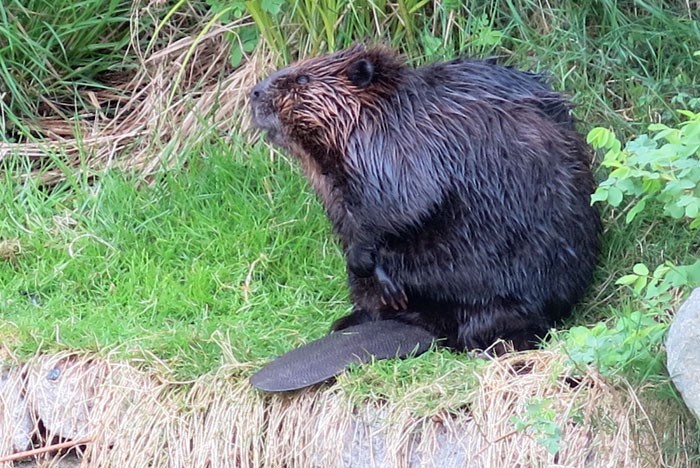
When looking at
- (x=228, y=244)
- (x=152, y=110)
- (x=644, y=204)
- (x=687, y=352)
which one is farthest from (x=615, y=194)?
(x=152, y=110)

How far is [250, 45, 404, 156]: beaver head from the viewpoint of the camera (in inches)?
118

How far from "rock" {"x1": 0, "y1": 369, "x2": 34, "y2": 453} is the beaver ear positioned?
42.2 inches

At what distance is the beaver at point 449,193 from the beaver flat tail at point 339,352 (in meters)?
0.07

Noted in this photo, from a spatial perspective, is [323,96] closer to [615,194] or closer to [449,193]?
[449,193]

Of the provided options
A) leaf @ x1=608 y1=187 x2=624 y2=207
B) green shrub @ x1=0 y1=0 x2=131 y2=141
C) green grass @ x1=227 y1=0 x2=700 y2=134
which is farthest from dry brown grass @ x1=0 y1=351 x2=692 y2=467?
green shrub @ x1=0 y1=0 x2=131 y2=141

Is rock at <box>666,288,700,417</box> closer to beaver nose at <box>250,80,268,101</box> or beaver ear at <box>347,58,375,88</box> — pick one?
beaver ear at <box>347,58,375,88</box>

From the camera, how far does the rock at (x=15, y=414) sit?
3008 mm

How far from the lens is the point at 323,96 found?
9.92 ft

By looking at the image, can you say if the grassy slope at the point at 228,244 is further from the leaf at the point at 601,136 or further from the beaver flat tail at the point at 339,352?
the leaf at the point at 601,136

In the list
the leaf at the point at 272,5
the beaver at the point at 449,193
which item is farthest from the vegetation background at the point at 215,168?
the beaver at the point at 449,193

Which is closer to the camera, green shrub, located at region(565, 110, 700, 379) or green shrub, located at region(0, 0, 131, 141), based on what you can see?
green shrub, located at region(565, 110, 700, 379)

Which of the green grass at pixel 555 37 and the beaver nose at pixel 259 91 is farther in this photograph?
the green grass at pixel 555 37

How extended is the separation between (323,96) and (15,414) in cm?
106

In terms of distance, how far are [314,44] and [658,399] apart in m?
1.74
